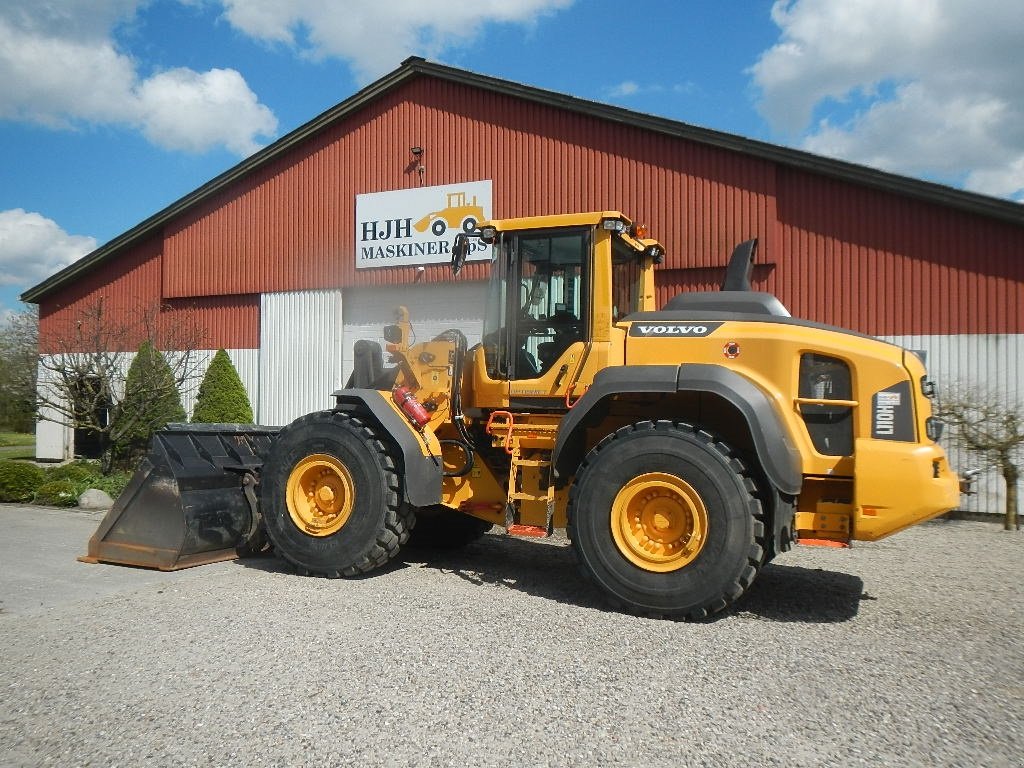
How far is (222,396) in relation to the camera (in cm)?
1609

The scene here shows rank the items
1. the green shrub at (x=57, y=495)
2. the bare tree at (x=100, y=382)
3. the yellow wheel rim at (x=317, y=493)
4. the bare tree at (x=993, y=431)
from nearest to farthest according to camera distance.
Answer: the yellow wheel rim at (x=317, y=493) < the bare tree at (x=993, y=431) < the green shrub at (x=57, y=495) < the bare tree at (x=100, y=382)

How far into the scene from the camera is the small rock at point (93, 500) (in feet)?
36.7

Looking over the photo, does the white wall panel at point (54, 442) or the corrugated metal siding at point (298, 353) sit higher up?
the corrugated metal siding at point (298, 353)

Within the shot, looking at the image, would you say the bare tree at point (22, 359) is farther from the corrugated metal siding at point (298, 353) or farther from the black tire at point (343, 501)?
the black tire at point (343, 501)

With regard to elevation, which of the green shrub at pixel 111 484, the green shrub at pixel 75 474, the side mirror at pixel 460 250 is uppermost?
the side mirror at pixel 460 250

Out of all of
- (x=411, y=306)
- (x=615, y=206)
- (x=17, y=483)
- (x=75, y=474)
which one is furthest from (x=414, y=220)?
(x=17, y=483)

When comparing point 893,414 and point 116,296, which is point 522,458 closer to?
point 893,414

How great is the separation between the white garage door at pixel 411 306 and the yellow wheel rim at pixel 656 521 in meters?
7.90

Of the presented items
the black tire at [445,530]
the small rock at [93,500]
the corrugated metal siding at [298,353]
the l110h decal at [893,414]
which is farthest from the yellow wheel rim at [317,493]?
the corrugated metal siding at [298,353]

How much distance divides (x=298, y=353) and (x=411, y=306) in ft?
9.06

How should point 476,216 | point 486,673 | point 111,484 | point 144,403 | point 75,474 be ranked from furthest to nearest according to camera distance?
1. point 476,216
2. point 144,403
3. point 75,474
4. point 111,484
5. point 486,673

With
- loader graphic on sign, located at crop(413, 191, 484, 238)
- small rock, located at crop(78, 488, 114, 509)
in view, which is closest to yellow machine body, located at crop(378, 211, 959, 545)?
small rock, located at crop(78, 488, 114, 509)

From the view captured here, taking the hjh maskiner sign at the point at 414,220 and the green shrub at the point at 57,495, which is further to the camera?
the hjh maskiner sign at the point at 414,220

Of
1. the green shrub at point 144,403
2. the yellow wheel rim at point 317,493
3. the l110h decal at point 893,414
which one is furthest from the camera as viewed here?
the green shrub at point 144,403
